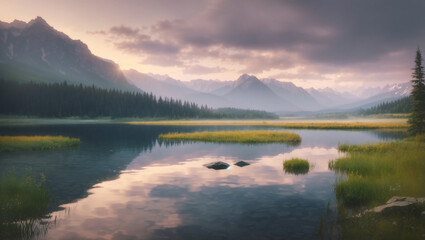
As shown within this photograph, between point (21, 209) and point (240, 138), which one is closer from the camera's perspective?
point (21, 209)

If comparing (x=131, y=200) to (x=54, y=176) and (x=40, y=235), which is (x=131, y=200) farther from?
(x=54, y=176)

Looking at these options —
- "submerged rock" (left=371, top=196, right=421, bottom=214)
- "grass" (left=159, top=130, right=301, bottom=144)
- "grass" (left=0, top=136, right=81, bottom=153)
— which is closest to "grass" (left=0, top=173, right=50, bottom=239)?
"submerged rock" (left=371, top=196, right=421, bottom=214)

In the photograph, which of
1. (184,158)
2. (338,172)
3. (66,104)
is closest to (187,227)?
(338,172)

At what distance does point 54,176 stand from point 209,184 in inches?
573

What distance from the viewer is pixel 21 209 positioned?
50.4 ft

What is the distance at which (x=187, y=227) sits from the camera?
46.6 ft

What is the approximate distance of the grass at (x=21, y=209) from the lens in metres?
13.0

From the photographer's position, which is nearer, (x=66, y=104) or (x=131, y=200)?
(x=131, y=200)

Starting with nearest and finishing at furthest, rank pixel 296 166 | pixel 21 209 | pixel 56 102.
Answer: pixel 21 209 < pixel 296 166 < pixel 56 102

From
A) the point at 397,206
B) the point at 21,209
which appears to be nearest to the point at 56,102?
the point at 21,209

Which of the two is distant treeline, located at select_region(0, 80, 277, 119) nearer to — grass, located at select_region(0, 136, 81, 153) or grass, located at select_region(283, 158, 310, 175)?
grass, located at select_region(0, 136, 81, 153)

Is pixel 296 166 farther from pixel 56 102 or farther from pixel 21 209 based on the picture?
pixel 56 102

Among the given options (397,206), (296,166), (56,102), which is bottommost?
(296,166)

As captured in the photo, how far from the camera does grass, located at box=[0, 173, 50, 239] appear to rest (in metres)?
13.0
